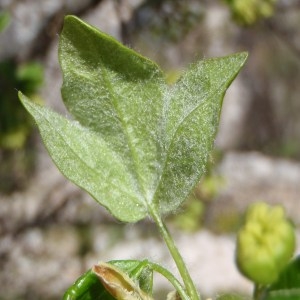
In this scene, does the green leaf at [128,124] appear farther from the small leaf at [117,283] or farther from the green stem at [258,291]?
the green stem at [258,291]

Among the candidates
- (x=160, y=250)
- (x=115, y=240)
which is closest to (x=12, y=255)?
(x=115, y=240)

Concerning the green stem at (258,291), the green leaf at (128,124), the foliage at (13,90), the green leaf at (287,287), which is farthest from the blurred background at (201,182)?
the green leaf at (287,287)

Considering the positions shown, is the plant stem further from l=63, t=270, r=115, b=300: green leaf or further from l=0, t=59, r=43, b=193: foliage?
l=0, t=59, r=43, b=193: foliage

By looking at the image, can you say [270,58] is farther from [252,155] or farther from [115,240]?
[115,240]

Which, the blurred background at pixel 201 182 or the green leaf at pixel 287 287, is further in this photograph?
the blurred background at pixel 201 182


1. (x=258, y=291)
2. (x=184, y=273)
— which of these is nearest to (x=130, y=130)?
(x=184, y=273)
